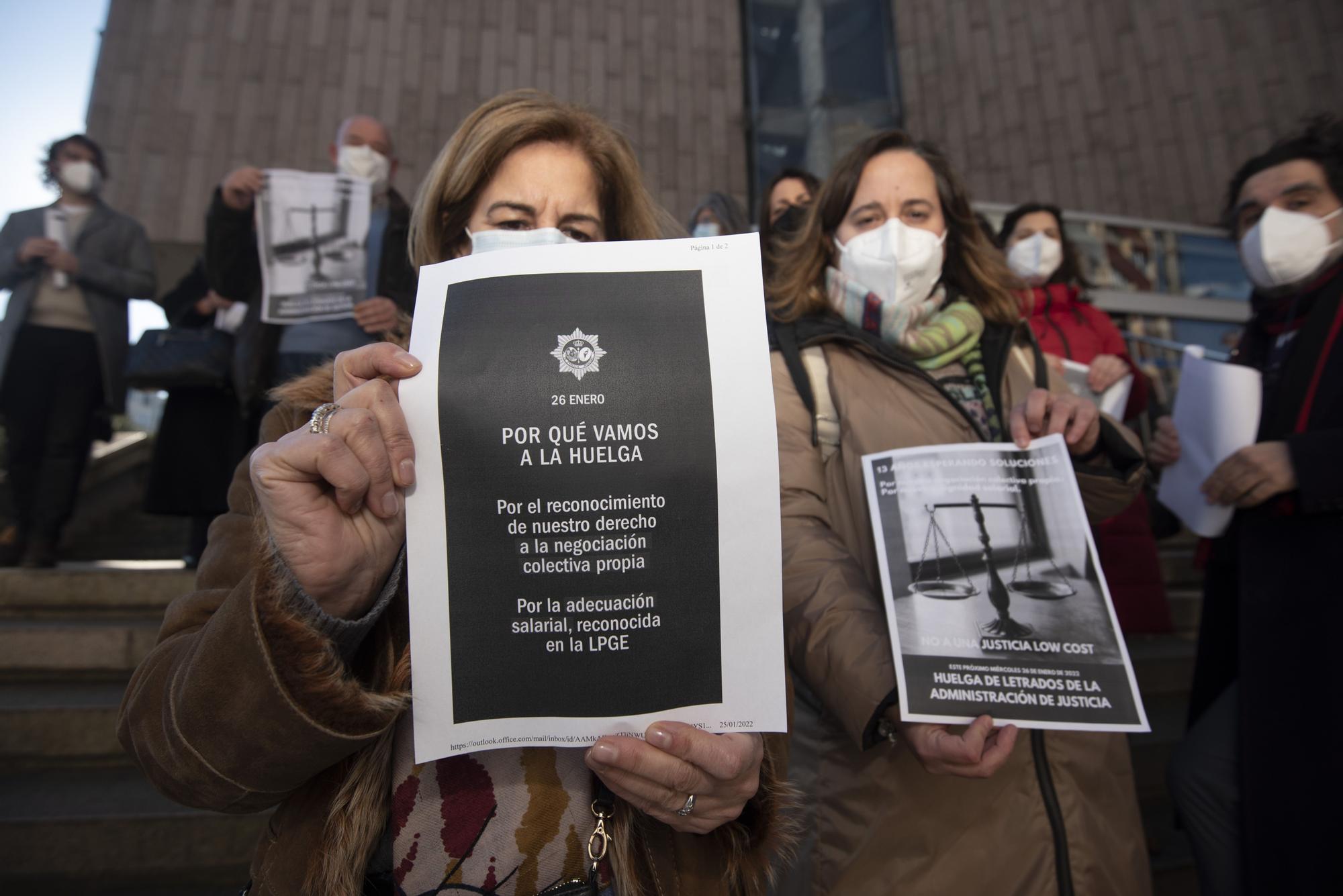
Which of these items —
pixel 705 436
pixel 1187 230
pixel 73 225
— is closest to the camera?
pixel 705 436

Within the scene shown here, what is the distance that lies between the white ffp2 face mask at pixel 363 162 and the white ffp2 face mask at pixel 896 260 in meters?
2.17

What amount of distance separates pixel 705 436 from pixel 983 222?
182 centimetres

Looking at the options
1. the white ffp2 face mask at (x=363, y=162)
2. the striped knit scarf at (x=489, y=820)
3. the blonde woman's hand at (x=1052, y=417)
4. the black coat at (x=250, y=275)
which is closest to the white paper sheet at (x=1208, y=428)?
the blonde woman's hand at (x=1052, y=417)

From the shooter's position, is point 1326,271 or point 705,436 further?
point 1326,271

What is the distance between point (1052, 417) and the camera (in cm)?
135

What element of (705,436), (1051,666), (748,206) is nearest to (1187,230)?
(748,206)

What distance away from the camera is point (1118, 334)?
321 centimetres

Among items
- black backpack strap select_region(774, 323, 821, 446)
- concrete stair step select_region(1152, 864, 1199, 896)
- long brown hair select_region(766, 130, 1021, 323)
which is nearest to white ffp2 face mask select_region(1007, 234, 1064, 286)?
long brown hair select_region(766, 130, 1021, 323)

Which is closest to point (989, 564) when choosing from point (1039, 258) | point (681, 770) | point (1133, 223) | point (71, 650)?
point (681, 770)

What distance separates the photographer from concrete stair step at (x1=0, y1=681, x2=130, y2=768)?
2.33 metres

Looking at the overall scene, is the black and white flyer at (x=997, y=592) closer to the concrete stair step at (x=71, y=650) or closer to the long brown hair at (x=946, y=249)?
the long brown hair at (x=946, y=249)

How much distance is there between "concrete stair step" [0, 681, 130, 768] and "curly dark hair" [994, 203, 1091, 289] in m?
3.80

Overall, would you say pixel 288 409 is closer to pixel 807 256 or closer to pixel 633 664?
pixel 633 664

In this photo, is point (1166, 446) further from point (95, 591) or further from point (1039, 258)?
point (95, 591)
